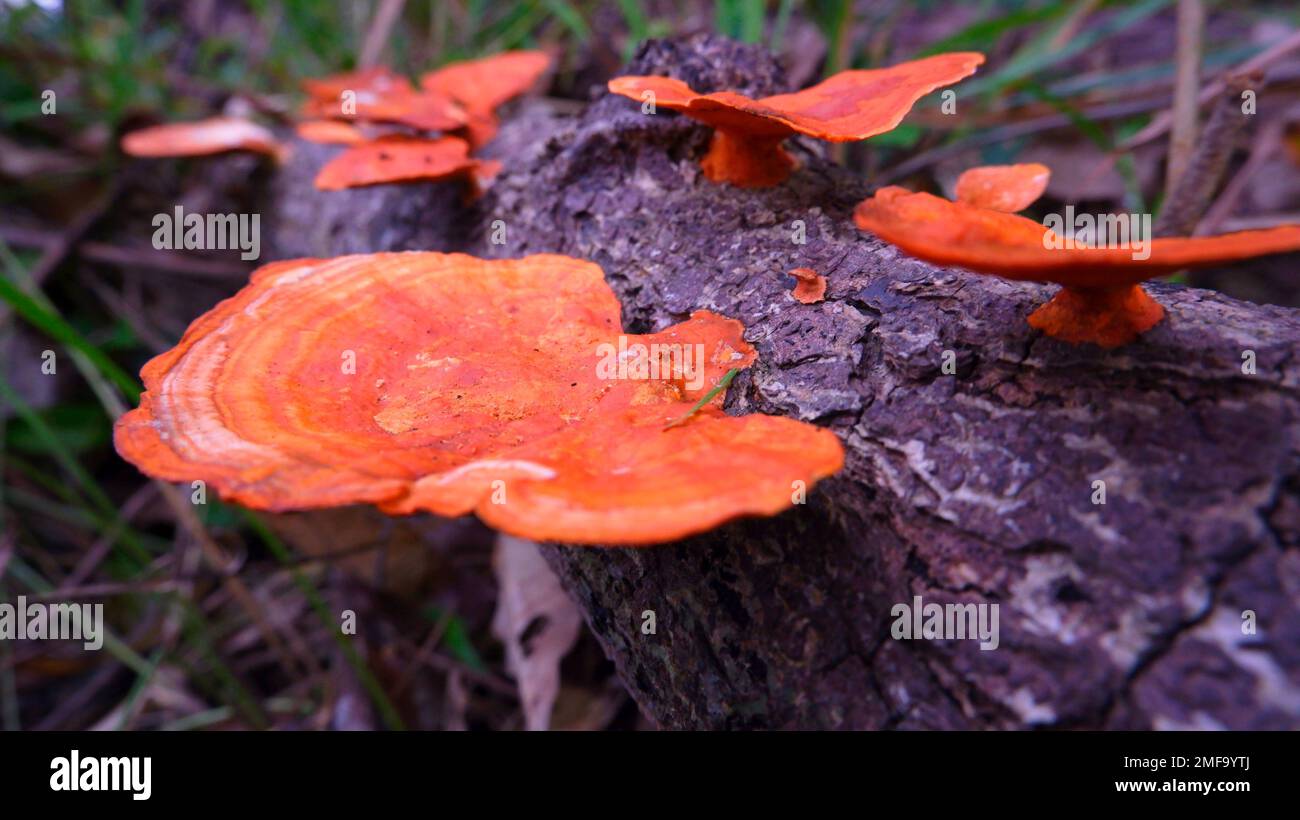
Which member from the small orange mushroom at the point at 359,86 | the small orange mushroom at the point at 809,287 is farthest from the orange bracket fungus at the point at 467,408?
the small orange mushroom at the point at 359,86

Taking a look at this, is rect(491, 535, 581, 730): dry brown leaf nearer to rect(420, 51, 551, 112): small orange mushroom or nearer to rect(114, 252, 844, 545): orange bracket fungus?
rect(114, 252, 844, 545): orange bracket fungus

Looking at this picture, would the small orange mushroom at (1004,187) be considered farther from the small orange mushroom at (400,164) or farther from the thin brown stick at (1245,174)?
the thin brown stick at (1245,174)

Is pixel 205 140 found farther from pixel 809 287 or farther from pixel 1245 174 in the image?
pixel 1245 174

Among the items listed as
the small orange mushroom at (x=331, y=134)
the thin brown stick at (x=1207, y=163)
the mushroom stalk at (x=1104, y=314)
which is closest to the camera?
the mushroom stalk at (x=1104, y=314)

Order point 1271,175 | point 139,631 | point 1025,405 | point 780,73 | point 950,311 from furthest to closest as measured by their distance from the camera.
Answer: point 1271,175 → point 139,631 → point 780,73 → point 950,311 → point 1025,405

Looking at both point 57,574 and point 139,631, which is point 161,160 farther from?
point 139,631
